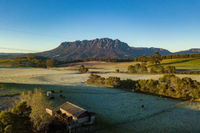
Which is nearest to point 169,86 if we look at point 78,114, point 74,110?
point 74,110

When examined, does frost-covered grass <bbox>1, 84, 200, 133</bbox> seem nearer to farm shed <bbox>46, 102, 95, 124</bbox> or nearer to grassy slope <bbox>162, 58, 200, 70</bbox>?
farm shed <bbox>46, 102, 95, 124</bbox>

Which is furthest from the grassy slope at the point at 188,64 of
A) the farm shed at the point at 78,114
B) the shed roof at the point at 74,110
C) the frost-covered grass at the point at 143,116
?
the shed roof at the point at 74,110

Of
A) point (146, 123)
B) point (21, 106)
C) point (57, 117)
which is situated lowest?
point (146, 123)

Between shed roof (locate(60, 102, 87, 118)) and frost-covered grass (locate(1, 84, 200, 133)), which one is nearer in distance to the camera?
shed roof (locate(60, 102, 87, 118))

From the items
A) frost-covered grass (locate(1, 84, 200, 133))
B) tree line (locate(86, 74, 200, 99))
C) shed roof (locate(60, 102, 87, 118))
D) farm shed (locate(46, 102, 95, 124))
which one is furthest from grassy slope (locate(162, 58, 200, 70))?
shed roof (locate(60, 102, 87, 118))

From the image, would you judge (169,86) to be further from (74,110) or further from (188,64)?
(188,64)

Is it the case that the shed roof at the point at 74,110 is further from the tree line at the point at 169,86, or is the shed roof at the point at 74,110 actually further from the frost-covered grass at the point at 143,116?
the tree line at the point at 169,86

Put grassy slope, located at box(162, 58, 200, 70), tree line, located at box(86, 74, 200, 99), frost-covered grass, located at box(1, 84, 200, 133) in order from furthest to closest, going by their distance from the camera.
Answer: grassy slope, located at box(162, 58, 200, 70) < tree line, located at box(86, 74, 200, 99) < frost-covered grass, located at box(1, 84, 200, 133)

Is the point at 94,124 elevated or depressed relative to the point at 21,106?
depressed

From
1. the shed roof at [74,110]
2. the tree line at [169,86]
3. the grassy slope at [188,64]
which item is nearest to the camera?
the shed roof at [74,110]

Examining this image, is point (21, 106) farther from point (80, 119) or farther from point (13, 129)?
point (80, 119)

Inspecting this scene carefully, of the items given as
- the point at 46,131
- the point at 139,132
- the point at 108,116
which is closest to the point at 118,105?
the point at 108,116
